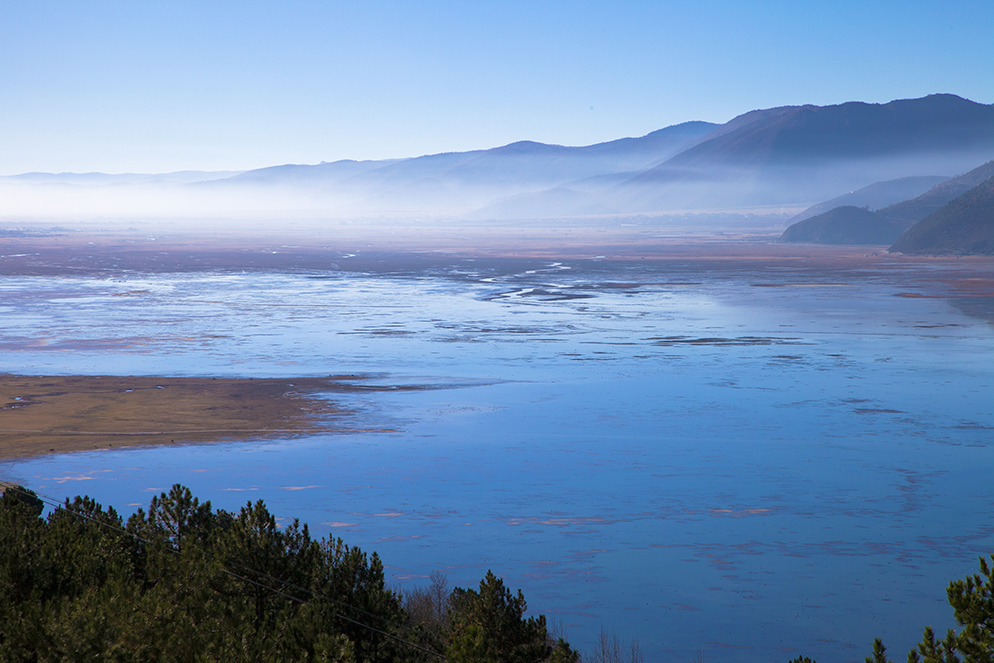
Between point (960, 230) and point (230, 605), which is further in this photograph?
point (960, 230)

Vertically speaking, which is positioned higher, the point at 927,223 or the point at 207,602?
the point at 927,223

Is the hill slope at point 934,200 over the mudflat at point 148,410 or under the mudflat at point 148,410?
over

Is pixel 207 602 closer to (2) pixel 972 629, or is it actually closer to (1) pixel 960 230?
(2) pixel 972 629

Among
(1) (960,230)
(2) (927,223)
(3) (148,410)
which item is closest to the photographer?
(3) (148,410)

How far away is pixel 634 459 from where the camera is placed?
27.4 m

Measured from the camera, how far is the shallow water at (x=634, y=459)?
1878 cm

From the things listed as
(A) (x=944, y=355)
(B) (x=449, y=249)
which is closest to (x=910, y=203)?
(B) (x=449, y=249)

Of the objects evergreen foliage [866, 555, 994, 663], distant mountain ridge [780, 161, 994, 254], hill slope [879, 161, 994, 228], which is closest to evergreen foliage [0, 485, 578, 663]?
evergreen foliage [866, 555, 994, 663]

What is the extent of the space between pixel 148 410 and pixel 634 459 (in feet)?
54.1

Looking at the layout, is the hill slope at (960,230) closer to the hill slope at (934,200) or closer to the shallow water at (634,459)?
the hill slope at (934,200)

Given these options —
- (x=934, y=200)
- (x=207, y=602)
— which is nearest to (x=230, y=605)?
(x=207, y=602)

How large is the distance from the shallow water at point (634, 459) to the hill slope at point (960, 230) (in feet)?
231

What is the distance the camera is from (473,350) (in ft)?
145

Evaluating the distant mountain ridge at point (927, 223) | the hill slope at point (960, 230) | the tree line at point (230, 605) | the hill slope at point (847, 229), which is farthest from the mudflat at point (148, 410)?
the hill slope at point (847, 229)
